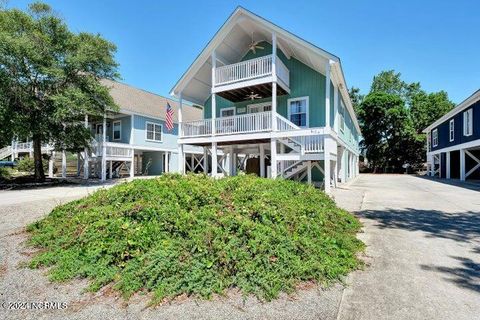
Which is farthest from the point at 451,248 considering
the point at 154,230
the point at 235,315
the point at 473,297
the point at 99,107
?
the point at 99,107

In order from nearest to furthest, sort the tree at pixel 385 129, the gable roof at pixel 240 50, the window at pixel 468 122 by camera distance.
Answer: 1. the gable roof at pixel 240 50
2. the window at pixel 468 122
3. the tree at pixel 385 129

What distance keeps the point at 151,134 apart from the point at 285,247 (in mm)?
23109

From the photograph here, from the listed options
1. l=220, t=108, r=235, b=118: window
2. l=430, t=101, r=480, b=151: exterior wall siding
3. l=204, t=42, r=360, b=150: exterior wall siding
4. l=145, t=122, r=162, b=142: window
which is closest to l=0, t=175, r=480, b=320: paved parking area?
l=204, t=42, r=360, b=150: exterior wall siding

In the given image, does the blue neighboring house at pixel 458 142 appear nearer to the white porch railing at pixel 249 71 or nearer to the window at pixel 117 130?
the white porch railing at pixel 249 71

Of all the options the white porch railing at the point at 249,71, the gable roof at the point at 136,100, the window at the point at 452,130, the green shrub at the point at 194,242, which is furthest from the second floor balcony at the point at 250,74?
the window at the point at 452,130

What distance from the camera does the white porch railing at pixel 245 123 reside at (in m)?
13.5

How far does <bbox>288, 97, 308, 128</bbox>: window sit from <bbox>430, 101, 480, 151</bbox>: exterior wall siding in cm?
1196

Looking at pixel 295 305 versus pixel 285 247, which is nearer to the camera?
pixel 295 305

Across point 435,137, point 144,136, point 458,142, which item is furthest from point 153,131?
point 435,137

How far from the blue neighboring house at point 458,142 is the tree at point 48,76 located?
23966 mm

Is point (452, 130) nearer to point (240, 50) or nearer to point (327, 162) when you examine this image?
point (327, 162)

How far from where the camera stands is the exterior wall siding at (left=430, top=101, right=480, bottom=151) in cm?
1809

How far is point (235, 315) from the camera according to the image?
285cm

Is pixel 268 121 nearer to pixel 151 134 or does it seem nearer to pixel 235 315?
pixel 235 315
